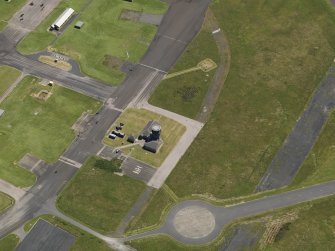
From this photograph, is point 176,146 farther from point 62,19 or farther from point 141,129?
point 62,19

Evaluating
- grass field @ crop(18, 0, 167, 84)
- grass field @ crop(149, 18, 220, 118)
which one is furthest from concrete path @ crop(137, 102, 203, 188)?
grass field @ crop(18, 0, 167, 84)

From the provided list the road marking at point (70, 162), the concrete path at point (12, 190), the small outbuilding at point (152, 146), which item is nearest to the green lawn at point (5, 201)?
the concrete path at point (12, 190)

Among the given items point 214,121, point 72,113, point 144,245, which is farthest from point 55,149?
point 214,121

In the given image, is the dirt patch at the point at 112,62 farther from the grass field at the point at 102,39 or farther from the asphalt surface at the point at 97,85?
the asphalt surface at the point at 97,85

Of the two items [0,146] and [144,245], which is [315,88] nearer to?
[144,245]

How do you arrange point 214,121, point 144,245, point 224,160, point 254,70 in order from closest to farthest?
point 144,245 < point 224,160 < point 214,121 < point 254,70

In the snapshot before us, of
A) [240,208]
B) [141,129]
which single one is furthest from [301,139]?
[141,129]

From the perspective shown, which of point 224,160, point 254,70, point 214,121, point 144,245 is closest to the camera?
point 144,245
